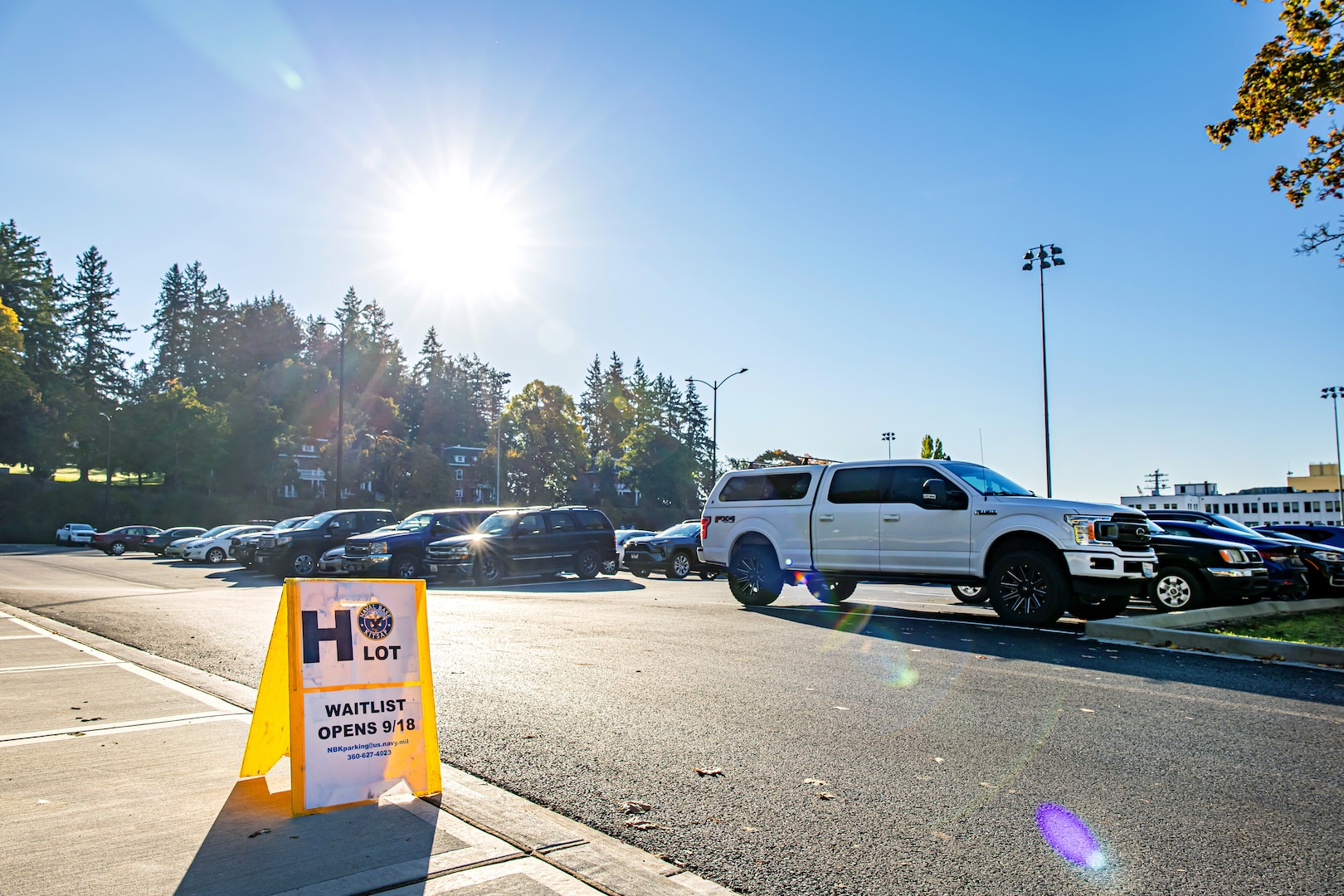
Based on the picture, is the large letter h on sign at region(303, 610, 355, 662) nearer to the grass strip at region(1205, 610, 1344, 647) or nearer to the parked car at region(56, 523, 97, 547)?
the grass strip at region(1205, 610, 1344, 647)

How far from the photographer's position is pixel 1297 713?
6277mm

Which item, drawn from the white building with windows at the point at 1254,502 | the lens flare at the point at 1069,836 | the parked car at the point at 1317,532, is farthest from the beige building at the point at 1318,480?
the lens flare at the point at 1069,836

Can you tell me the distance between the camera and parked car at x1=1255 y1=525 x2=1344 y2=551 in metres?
18.5

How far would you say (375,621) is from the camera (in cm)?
460

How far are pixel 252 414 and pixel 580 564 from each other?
53.4 meters

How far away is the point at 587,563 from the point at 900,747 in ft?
57.9

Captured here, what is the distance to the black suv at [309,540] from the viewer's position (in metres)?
23.5

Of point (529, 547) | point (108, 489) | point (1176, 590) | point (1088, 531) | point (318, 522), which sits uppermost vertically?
point (108, 489)

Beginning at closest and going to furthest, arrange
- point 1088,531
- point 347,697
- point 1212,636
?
1. point 347,697
2. point 1212,636
3. point 1088,531

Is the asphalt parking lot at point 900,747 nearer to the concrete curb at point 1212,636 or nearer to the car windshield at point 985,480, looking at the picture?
the concrete curb at point 1212,636

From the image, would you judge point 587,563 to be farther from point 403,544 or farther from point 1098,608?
point 1098,608

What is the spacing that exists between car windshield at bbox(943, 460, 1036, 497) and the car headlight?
1.18 metres

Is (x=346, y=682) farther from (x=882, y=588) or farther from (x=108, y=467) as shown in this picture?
(x=108, y=467)

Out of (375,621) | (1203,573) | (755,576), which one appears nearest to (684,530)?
(755,576)
